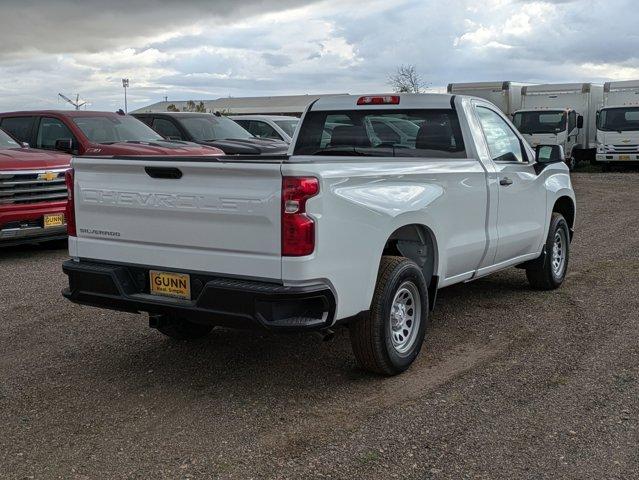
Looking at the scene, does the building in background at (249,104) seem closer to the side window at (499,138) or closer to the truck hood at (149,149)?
the truck hood at (149,149)

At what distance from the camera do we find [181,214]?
15.1ft

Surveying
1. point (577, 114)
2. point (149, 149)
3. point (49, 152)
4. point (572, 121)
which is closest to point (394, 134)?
point (149, 149)

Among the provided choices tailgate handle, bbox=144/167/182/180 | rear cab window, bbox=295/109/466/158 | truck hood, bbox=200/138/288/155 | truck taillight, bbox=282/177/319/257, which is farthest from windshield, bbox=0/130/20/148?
truck taillight, bbox=282/177/319/257

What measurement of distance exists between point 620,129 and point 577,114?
2016 mm

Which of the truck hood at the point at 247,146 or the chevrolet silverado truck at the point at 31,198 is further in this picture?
the truck hood at the point at 247,146

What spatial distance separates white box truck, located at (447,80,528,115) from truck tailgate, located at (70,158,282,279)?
77.6 ft

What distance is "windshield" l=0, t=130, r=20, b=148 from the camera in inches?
418

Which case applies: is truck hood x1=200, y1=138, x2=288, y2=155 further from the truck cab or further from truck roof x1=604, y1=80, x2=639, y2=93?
truck roof x1=604, y1=80, x2=639, y2=93

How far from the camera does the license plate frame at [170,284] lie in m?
4.64

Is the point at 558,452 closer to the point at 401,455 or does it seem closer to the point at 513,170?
the point at 401,455

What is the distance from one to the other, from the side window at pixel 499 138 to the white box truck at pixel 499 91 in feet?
68.5

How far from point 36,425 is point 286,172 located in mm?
2012

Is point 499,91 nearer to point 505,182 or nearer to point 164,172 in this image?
point 505,182

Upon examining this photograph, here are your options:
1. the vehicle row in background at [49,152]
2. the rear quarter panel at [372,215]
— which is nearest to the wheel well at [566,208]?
the rear quarter panel at [372,215]
